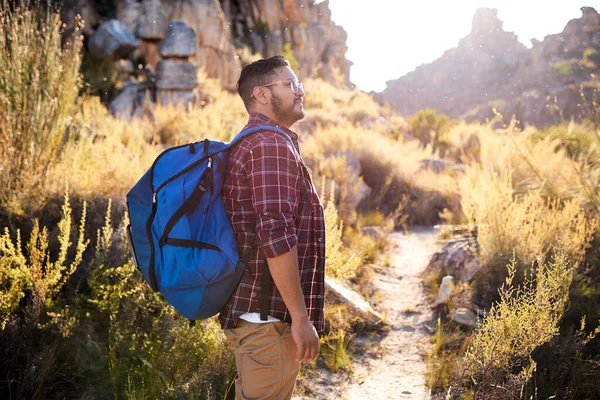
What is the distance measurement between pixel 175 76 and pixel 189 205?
13.6 meters

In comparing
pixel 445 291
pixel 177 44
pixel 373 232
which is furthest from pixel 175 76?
pixel 445 291

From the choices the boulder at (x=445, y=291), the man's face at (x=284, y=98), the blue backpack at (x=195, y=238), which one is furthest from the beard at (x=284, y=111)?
the boulder at (x=445, y=291)

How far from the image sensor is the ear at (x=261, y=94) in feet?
6.19

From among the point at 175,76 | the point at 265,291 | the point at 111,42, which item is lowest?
the point at 265,291

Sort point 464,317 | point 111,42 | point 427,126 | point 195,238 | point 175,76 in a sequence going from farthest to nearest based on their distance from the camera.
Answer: point 427,126 → point 111,42 → point 175,76 → point 464,317 → point 195,238

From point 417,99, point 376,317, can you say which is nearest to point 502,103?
point 417,99

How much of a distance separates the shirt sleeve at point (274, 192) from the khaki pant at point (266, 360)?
0.35 metres

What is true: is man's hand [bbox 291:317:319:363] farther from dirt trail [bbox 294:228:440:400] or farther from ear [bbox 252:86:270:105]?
dirt trail [bbox 294:228:440:400]

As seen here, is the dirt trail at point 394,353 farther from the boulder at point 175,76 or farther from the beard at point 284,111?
the boulder at point 175,76

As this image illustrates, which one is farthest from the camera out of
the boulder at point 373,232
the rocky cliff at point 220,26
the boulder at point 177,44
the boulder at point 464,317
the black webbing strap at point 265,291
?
the rocky cliff at point 220,26

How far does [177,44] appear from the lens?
15133 mm

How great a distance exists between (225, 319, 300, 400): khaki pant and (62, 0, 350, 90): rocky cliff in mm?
14815

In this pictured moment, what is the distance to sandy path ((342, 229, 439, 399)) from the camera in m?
3.33

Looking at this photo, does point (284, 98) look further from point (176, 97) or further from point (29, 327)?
point (176, 97)
